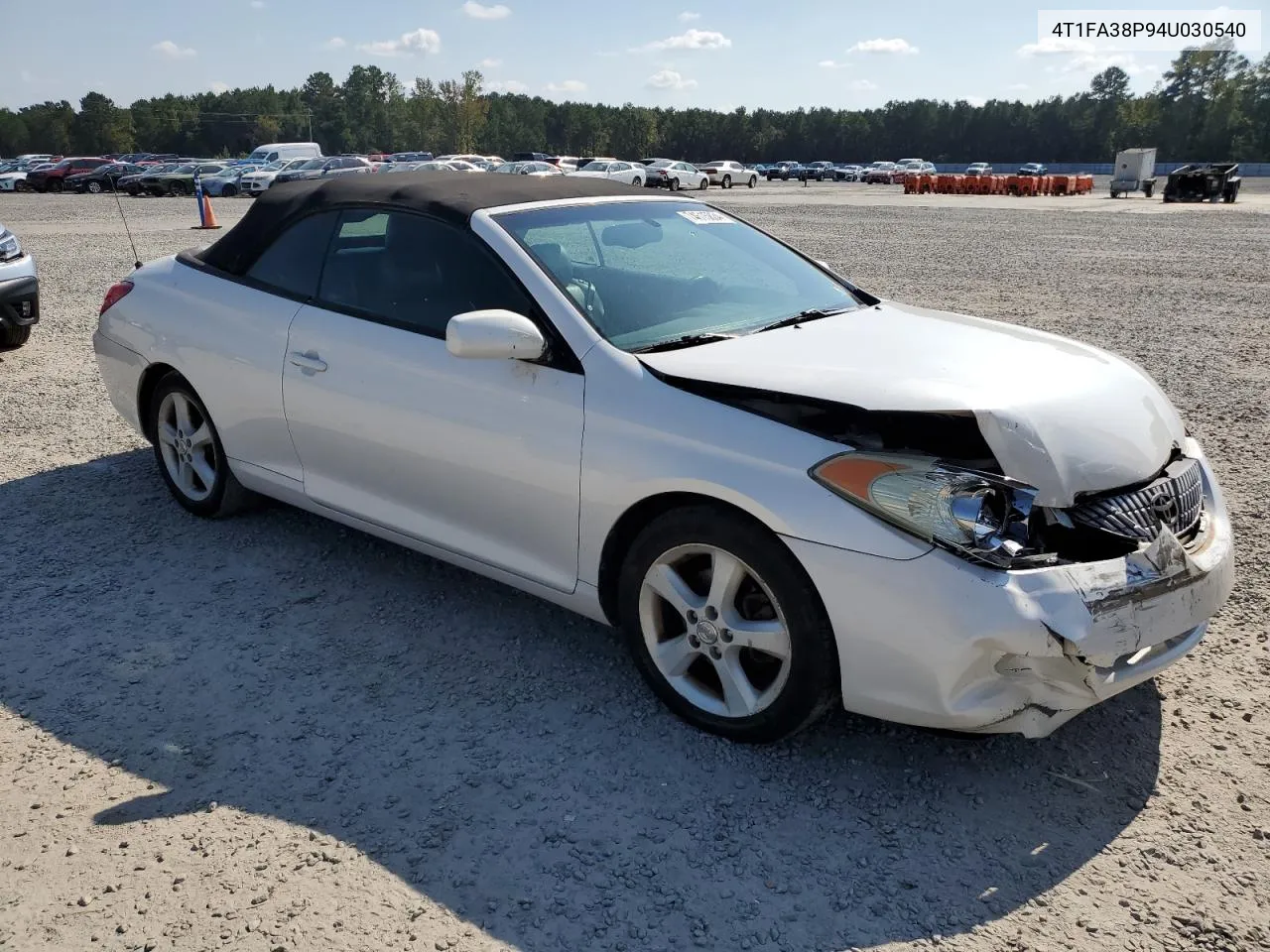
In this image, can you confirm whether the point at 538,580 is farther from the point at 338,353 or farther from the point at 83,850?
the point at 83,850

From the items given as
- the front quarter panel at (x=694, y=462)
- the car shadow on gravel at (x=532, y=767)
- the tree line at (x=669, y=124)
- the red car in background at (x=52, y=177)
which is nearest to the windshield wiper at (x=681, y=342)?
the front quarter panel at (x=694, y=462)

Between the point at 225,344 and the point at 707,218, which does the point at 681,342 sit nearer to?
the point at 707,218

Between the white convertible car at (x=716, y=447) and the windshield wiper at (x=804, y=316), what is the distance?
0.02 m

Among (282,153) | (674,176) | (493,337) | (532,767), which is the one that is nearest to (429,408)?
(493,337)

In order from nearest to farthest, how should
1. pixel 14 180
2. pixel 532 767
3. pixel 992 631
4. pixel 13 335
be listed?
pixel 992 631 < pixel 532 767 < pixel 13 335 < pixel 14 180

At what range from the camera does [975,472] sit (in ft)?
8.70

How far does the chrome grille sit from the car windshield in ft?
4.19

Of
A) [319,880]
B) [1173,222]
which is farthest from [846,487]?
[1173,222]

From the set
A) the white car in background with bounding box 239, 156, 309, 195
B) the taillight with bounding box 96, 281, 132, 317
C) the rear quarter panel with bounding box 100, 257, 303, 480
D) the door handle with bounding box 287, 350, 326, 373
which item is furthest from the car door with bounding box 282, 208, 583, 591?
the white car in background with bounding box 239, 156, 309, 195

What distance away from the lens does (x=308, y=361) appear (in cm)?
396

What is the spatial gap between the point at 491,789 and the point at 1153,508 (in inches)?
81.0

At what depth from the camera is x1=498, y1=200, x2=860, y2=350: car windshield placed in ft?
11.3

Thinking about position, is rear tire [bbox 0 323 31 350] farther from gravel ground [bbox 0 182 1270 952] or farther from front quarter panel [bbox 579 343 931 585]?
front quarter panel [bbox 579 343 931 585]

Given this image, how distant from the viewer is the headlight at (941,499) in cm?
256
